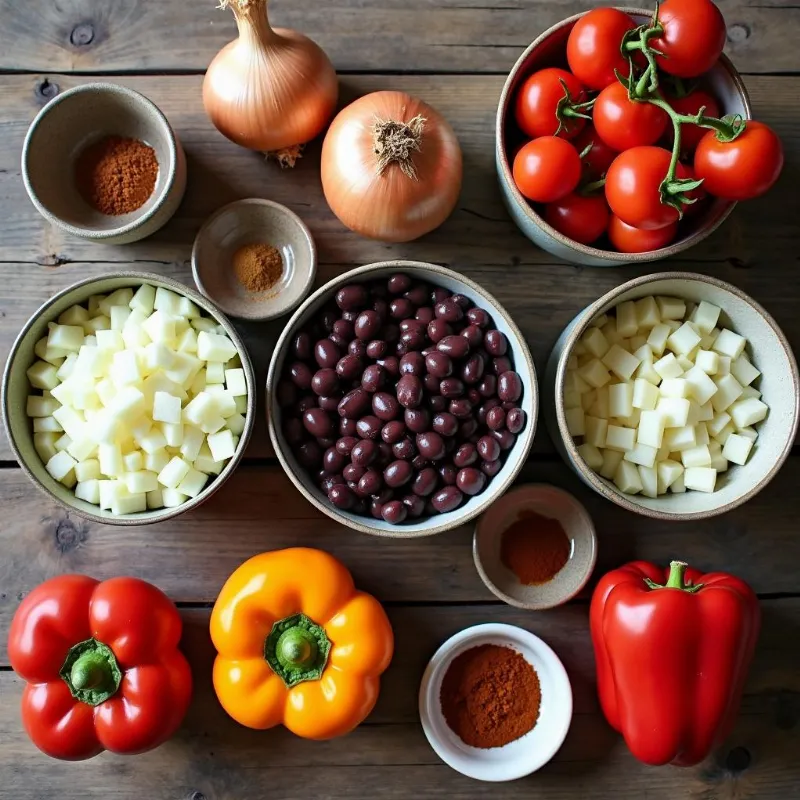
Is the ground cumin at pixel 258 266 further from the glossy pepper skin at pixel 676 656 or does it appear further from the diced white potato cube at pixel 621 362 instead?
the glossy pepper skin at pixel 676 656

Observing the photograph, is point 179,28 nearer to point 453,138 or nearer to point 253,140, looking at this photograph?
point 253,140

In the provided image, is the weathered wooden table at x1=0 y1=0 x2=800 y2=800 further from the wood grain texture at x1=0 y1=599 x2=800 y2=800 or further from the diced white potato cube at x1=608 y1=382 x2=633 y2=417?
the diced white potato cube at x1=608 y1=382 x2=633 y2=417

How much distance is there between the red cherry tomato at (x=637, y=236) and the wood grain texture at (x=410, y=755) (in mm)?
651

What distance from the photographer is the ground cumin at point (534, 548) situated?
1.34 meters

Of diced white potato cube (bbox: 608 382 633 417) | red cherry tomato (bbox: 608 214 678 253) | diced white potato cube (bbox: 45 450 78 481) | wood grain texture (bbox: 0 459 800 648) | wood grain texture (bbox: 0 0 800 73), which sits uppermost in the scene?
wood grain texture (bbox: 0 0 800 73)

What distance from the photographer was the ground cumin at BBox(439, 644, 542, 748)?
1328 millimetres

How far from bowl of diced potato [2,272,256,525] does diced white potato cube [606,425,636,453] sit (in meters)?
0.60

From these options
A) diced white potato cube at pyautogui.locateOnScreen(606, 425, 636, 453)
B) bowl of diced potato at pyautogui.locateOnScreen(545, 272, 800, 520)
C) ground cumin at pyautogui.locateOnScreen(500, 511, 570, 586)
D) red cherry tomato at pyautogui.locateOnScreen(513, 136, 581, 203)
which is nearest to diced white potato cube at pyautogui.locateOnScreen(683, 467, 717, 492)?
bowl of diced potato at pyautogui.locateOnScreen(545, 272, 800, 520)

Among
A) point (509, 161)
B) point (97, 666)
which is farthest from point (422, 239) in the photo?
point (97, 666)

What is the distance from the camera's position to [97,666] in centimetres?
118

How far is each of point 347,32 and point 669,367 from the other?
32.8 inches

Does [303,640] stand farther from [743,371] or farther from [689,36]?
[689,36]

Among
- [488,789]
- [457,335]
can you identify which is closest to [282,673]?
[488,789]

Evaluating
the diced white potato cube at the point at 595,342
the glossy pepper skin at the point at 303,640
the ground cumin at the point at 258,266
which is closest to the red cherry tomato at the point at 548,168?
the diced white potato cube at the point at 595,342
